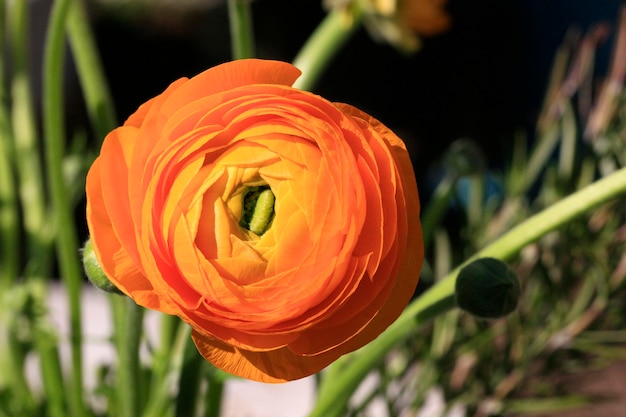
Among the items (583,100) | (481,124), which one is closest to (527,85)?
(481,124)

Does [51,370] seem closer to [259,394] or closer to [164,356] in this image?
[164,356]

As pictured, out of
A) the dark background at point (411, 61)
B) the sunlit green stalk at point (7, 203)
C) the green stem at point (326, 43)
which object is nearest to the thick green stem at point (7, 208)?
the sunlit green stalk at point (7, 203)

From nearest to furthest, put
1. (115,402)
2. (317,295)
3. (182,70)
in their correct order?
(317,295)
(115,402)
(182,70)

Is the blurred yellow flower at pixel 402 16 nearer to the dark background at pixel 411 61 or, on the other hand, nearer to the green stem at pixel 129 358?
the green stem at pixel 129 358

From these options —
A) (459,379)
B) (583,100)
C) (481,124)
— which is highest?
(583,100)

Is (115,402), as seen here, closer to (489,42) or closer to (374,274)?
(374,274)

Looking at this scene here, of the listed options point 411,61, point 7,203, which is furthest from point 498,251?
point 411,61
